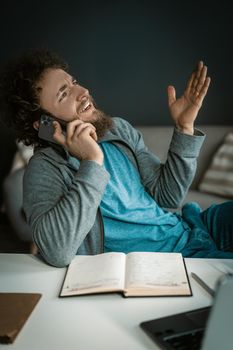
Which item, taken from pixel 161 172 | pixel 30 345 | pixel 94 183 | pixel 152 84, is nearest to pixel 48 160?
pixel 94 183

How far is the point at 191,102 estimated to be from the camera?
1.55 m

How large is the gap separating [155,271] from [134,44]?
2620 mm

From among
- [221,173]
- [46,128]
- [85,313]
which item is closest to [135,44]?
[221,173]

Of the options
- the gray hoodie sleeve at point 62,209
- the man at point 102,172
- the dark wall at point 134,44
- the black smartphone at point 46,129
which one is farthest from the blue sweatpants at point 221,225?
the dark wall at point 134,44

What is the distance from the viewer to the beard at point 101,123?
1.55m

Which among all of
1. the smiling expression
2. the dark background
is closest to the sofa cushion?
the dark background

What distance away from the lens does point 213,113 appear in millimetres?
3443

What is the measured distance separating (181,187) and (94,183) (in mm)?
441

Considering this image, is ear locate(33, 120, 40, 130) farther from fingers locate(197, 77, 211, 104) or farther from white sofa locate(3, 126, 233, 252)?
white sofa locate(3, 126, 233, 252)

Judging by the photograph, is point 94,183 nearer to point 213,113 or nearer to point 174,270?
point 174,270

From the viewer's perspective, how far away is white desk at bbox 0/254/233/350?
83 cm

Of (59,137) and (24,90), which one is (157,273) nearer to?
(59,137)

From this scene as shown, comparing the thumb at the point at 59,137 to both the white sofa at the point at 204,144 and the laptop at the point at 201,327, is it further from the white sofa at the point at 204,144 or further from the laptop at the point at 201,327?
the white sofa at the point at 204,144

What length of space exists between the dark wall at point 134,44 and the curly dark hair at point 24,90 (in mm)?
1842
